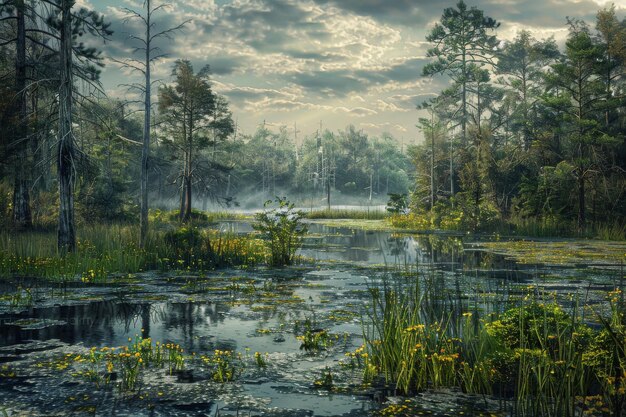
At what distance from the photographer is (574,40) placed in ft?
91.8

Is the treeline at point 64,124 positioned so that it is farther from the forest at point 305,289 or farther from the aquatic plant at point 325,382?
the aquatic plant at point 325,382

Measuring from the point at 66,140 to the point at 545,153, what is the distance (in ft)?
81.3

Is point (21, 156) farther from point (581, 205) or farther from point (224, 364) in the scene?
point (581, 205)

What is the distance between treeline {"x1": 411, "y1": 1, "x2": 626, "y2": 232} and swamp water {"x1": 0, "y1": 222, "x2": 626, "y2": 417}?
38.1 feet

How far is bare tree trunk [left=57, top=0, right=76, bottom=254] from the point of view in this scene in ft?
55.5

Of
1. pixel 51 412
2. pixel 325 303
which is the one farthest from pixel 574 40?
pixel 51 412

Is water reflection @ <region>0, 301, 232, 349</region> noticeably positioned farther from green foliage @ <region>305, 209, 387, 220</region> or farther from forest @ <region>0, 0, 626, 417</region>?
green foliage @ <region>305, 209, 387, 220</region>

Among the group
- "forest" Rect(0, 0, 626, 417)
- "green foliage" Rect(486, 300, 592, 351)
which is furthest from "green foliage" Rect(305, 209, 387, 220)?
"green foliage" Rect(486, 300, 592, 351)

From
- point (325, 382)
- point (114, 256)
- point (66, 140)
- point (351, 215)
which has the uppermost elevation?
point (66, 140)

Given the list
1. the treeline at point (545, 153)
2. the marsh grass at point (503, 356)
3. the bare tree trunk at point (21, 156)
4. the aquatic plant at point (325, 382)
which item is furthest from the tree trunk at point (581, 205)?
the aquatic plant at point (325, 382)

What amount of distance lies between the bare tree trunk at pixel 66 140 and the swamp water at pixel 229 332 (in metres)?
3.97

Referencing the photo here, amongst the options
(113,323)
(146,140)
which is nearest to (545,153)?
(146,140)

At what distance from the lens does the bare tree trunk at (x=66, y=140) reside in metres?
16.9

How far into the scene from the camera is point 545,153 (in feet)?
105
